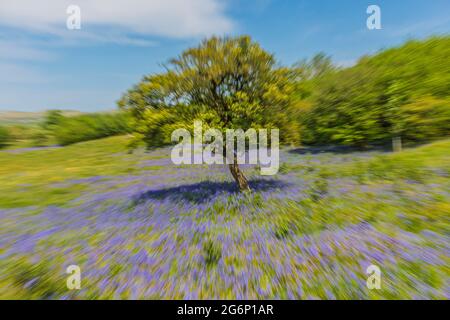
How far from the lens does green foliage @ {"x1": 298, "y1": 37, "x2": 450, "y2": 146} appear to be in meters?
20.8

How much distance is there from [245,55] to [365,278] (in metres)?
8.16

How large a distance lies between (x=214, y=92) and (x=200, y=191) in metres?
5.31

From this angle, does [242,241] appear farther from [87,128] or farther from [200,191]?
[87,128]

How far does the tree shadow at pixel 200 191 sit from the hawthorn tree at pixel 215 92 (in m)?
3.13

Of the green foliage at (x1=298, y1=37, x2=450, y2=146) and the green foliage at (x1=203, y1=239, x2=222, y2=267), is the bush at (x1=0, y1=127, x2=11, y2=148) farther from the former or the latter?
the green foliage at (x1=203, y1=239, x2=222, y2=267)

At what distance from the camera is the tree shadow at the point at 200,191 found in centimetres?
1106

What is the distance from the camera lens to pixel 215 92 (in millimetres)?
9508

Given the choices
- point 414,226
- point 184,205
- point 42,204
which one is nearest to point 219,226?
point 184,205

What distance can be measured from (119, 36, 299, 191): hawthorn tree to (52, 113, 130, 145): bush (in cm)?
4898

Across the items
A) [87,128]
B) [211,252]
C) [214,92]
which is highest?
[87,128]

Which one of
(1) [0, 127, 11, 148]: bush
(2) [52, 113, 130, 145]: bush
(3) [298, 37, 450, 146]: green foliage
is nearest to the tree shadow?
(3) [298, 37, 450, 146]: green foliage

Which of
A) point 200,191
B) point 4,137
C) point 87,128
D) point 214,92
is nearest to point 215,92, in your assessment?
point 214,92

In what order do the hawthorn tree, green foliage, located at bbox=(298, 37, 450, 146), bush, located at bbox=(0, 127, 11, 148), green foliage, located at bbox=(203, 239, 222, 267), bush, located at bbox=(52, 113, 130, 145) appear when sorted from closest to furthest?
green foliage, located at bbox=(203, 239, 222, 267), the hawthorn tree, green foliage, located at bbox=(298, 37, 450, 146), bush, located at bbox=(0, 127, 11, 148), bush, located at bbox=(52, 113, 130, 145)
